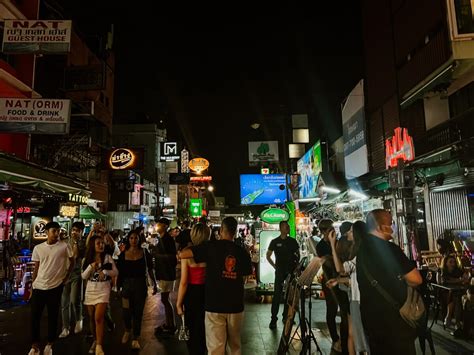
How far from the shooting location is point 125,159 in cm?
2067

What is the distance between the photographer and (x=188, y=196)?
2618 inches

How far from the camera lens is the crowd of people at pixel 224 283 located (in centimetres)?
381

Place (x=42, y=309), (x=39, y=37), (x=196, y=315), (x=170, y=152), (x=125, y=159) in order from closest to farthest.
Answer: (x=196, y=315) → (x=42, y=309) → (x=39, y=37) → (x=125, y=159) → (x=170, y=152)

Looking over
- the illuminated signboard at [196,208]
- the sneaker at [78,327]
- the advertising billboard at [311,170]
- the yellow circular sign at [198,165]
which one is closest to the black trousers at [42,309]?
the sneaker at [78,327]

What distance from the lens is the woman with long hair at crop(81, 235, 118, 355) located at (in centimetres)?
608

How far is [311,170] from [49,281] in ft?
52.1

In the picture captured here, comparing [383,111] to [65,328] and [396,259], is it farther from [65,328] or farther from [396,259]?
[65,328]

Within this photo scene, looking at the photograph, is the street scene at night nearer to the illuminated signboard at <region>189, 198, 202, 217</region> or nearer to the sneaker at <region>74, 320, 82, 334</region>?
the sneaker at <region>74, 320, 82, 334</region>

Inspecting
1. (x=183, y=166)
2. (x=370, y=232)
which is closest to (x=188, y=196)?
(x=183, y=166)

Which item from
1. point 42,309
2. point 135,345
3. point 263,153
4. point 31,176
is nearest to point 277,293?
point 135,345

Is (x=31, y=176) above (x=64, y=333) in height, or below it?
above

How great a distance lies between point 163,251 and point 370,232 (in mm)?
4934

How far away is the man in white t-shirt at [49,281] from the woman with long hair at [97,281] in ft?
A: 1.45

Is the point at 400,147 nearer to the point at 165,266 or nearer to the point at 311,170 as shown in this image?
the point at 165,266
